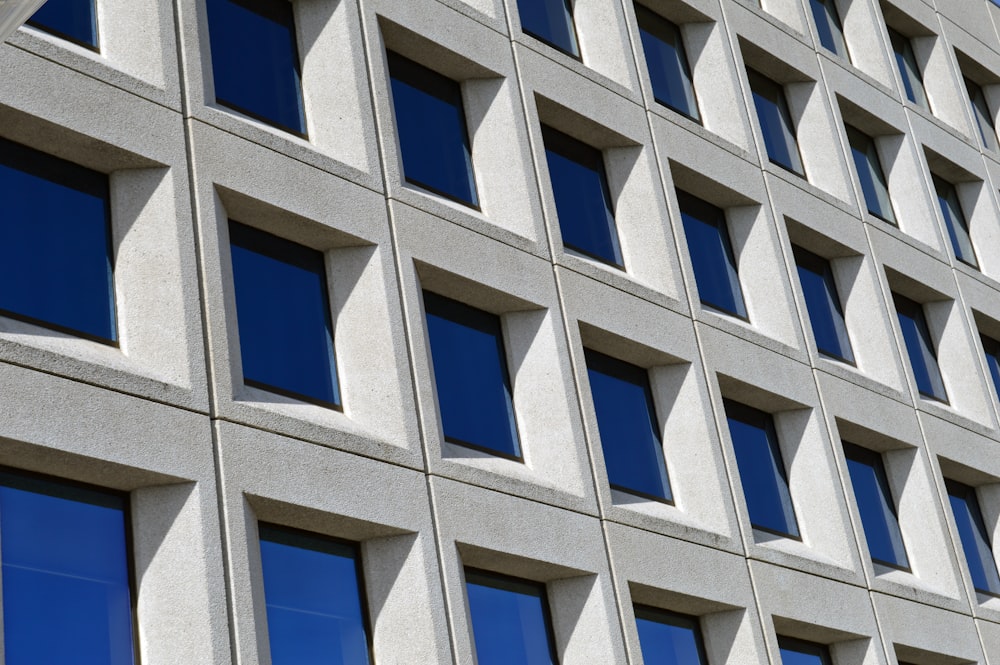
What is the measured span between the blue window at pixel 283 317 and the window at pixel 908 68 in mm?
20218

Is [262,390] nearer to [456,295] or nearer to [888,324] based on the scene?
[456,295]

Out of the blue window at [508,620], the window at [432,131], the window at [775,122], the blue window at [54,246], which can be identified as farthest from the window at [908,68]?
the blue window at [54,246]

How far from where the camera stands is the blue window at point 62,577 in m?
14.2

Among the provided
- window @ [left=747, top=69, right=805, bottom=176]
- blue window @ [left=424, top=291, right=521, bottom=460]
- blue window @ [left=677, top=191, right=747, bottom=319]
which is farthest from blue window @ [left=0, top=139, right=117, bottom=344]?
window @ [left=747, top=69, right=805, bottom=176]

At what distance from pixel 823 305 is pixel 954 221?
24.7ft

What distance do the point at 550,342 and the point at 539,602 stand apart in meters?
3.53

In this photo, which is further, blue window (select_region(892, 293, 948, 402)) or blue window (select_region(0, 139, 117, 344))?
blue window (select_region(892, 293, 948, 402))

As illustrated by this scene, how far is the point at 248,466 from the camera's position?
15.7 m

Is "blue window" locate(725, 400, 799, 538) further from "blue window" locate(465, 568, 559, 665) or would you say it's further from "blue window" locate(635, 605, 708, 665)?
"blue window" locate(465, 568, 559, 665)

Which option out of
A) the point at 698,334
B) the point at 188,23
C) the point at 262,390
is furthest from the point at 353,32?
the point at 698,334

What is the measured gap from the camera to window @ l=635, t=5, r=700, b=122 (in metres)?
27.0

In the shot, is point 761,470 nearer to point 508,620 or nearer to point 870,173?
point 508,620

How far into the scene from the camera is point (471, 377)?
20.3 metres

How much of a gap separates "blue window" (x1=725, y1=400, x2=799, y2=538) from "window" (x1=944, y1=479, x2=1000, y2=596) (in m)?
4.99
